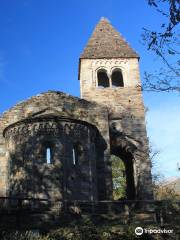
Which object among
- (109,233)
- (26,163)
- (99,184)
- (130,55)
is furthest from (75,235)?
(130,55)

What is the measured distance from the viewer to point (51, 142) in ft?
65.5

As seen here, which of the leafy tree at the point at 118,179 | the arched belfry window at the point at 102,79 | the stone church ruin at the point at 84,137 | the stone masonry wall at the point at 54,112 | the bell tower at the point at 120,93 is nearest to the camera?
the stone church ruin at the point at 84,137

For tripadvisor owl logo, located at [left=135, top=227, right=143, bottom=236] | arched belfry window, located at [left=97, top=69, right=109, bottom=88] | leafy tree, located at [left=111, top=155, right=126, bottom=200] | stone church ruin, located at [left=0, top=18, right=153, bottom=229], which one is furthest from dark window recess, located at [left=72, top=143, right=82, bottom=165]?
leafy tree, located at [left=111, top=155, right=126, bottom=200]

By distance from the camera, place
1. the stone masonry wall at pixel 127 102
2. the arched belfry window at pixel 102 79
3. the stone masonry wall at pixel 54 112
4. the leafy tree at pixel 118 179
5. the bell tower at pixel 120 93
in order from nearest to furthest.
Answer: the stone masonry wall at pixel 54 112 → the stone masonry wall at pixel 127 102 → the bell tower at pixel 120 93 → the arched belfry window at pixel 102 79 → the leafy tree at pixel 118 179

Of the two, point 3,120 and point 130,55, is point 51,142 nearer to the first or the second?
point 3,120

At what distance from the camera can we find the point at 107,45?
31.2m

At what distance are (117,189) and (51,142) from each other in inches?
714

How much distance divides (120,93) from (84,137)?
8472 millimetres

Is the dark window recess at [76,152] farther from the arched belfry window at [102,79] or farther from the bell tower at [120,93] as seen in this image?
the arched belfry window at [102,79]

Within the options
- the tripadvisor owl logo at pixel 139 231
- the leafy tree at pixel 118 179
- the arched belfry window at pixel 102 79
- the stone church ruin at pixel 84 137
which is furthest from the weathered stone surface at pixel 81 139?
the leafy tree at pixel 118 179

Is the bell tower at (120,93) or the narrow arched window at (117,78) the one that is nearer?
the bell tower at (120,93)

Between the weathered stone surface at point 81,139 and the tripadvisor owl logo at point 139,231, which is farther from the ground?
the weathered stone surface at point 81,139

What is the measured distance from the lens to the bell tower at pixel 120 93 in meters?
25.6

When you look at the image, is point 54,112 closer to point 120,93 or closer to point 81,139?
point 81,139
